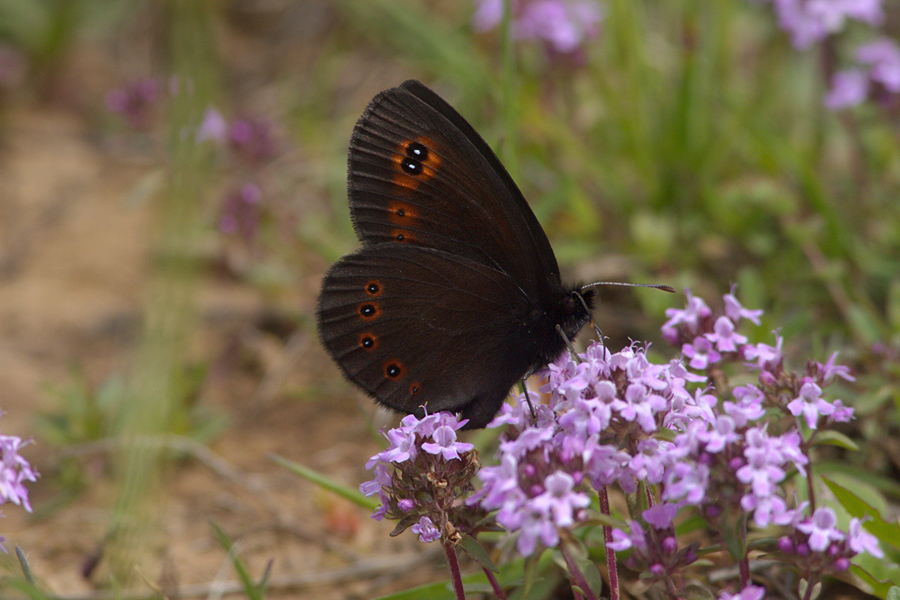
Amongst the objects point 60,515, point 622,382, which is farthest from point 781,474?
point 60,515

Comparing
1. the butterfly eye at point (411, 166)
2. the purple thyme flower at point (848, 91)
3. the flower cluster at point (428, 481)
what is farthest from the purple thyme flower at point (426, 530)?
the purple thyme flower at point (848, 91)

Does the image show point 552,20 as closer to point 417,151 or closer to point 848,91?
point 848,91

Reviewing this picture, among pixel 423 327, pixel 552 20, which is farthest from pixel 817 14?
pixel 423 327

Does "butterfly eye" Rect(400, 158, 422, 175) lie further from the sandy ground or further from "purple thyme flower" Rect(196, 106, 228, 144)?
"purple thyme flower" Rect(196, 106, 228, 144)

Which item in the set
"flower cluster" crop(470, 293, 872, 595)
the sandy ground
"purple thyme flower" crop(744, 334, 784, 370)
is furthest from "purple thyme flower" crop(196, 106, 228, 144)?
"purple thyme flower" crop(744, 334, 784, 370)

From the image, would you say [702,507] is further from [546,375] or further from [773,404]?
[546,375]
